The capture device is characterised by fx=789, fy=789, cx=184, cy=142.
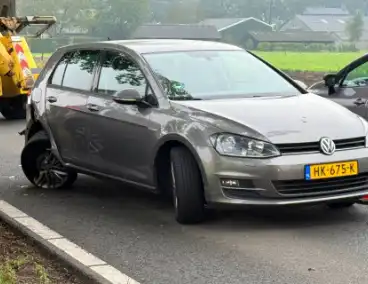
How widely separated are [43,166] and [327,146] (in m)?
3.65

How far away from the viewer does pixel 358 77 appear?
9.95 meters

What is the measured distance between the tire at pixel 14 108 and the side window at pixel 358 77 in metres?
9.25

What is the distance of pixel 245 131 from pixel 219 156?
0.94ft

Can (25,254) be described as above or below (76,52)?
below

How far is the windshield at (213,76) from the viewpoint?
7.18m

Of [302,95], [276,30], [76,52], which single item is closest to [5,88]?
[76,52]

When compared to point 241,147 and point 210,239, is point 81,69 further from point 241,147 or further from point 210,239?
point 210,239

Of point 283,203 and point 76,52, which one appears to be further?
point 76,52

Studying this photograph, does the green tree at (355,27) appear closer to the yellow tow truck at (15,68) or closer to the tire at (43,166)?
the yellow tow truck at (15,68)

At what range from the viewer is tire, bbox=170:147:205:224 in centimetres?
648

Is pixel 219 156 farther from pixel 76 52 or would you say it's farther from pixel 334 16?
pixel 334 16

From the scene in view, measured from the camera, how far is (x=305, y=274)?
5.28 m

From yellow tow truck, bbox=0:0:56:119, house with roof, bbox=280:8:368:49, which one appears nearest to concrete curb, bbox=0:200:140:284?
yellow tow truck, bbox=0:0:56:119

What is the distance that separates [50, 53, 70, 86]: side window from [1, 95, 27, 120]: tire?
8.89 metres
